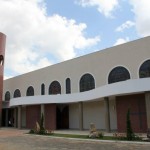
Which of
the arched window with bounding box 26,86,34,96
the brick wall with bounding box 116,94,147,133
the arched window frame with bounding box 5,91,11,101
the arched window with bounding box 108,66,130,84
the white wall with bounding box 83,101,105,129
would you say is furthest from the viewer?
the arched window frame with bounding box 5,91,11,101

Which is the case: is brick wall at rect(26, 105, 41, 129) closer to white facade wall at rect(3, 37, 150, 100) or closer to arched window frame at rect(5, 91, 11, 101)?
white facade wall at rect(3, 37, 150, 100)

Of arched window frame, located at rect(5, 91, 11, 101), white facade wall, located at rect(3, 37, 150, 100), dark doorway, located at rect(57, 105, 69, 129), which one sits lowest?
dark doorway, located at rect(57, 105, 69, 129)

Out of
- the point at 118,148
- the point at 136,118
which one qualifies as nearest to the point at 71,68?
the point at 136,118

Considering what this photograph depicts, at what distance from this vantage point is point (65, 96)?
Answer: 92.5 ft

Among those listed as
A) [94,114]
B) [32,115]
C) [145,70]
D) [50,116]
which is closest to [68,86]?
[50,116]

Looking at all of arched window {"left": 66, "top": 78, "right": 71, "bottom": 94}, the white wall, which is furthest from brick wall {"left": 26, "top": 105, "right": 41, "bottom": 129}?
the white wall

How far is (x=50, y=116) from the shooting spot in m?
29.5

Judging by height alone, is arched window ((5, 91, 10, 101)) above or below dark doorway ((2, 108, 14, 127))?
above

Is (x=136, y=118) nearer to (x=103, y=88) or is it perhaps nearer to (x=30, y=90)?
(x=103, y=88)

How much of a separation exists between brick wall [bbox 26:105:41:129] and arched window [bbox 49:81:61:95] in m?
3.23

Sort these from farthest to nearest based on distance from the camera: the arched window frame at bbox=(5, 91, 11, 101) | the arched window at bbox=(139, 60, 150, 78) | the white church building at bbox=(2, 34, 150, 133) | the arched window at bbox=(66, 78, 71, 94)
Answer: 1. the arched window frame at bbox=(5, 91, 11, 101)
2. the arched window at bbox=(66, 78, 71, 94)
3. the arched window at bbox=(139, 60, 150, 78)
4. the white church building at bbox=(2, 34, 150, 133)

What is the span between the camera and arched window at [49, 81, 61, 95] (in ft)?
109

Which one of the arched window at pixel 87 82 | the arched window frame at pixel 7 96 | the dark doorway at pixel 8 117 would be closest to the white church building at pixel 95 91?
the arched window at pixel 87 82

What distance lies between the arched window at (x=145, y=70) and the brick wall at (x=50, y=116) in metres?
10.7
